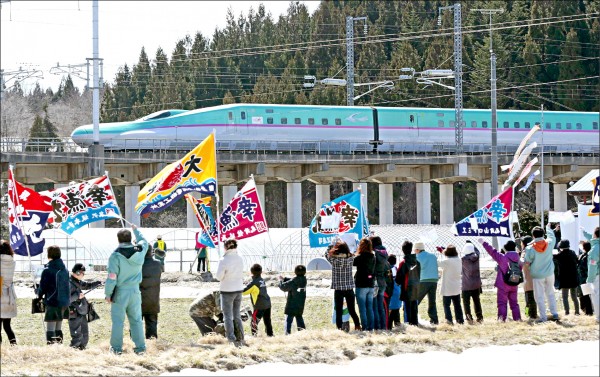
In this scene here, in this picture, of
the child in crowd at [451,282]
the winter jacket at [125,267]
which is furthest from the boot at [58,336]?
the child in crowd at [451,282]

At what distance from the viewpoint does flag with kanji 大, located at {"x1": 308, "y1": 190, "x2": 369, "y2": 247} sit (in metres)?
24.5

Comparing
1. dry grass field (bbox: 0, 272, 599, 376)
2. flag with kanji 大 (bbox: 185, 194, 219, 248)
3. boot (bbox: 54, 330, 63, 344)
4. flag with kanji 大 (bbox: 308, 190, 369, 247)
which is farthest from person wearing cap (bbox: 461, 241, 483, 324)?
flag with kanji 大 (bbox: 185, 194, 219, 248)

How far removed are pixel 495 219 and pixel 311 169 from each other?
42.2 metres

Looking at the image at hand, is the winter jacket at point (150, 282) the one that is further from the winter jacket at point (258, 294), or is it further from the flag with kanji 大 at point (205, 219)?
the flag with kanji 大 at point (205, 219)

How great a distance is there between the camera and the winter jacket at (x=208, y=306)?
57.9 feet

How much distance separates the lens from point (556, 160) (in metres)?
68.2

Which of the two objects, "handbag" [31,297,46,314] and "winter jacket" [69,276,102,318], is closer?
"handbag" [31,297,46,314]

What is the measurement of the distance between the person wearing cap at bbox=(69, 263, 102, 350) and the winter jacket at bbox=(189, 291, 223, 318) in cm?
165

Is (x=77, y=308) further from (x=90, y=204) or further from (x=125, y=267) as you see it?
(x=90, y=204)

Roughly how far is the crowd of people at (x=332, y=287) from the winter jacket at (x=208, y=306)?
0.01 meters

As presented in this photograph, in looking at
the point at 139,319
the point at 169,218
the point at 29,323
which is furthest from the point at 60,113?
the point at 139,319

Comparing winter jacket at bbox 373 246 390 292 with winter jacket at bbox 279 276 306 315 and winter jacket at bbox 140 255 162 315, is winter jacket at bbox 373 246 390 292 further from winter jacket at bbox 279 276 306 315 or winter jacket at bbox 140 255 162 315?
winter jacket at bbox 140 255 162 315

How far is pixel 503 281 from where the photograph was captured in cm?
1973

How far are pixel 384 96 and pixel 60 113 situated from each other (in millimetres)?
37619
